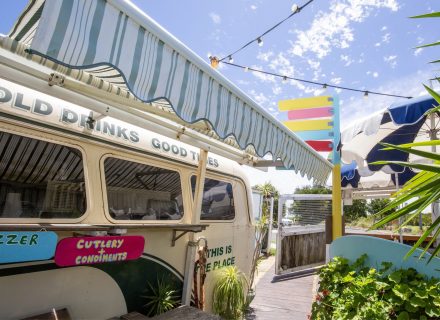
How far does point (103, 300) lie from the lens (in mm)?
2697

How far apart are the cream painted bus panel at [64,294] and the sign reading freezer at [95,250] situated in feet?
0.81

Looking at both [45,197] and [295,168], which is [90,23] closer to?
[45,197]

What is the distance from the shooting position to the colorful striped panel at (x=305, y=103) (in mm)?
4980

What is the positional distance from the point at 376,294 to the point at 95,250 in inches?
95.2

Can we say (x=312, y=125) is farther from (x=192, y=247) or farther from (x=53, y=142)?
(x=53, y=142)

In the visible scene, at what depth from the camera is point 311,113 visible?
5.05 meters

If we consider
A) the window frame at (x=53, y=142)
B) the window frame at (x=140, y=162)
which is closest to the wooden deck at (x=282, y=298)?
the window frame at (x=140, y=162)

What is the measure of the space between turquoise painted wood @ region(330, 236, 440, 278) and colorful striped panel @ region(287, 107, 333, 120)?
2.37 m

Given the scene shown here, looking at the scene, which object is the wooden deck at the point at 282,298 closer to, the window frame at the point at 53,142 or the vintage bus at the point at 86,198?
the vintage bus at the point at 86,198

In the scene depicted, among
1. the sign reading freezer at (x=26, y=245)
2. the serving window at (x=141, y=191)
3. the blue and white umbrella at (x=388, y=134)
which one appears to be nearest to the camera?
the sign reading freezer at (x=26, y=245)

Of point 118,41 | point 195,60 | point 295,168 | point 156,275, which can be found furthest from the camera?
point 295,168

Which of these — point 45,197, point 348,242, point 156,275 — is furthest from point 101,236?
point 348,242

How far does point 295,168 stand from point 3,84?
3.06m

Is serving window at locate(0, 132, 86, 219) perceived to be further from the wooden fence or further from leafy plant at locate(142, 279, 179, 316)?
the wooden fence
